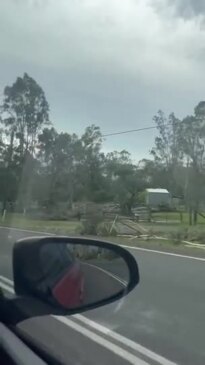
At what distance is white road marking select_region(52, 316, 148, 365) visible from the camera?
5512mm

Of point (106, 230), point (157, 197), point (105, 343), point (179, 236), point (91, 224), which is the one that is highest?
point (157, 197)

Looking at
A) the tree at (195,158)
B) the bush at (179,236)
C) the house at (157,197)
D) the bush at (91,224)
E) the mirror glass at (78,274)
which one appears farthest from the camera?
the house at (157,197)

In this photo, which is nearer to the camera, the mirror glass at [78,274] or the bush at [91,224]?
the mirror glass at [78,274]

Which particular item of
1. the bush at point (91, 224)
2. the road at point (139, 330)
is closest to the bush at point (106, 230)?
the bush at point (91, 224)

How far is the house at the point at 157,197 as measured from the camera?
7131cm

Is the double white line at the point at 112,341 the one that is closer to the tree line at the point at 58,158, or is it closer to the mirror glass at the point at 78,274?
the mirror glass at the point at 78,274

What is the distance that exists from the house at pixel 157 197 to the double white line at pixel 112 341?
63.6 metres

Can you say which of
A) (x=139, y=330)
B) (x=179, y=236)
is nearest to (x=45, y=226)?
(x=179, y=236)

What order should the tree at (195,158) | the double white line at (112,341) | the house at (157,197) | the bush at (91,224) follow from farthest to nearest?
the house at (157,197) → the tree at (195,158) → the bush at (91,224) → the double white line at (112,341)

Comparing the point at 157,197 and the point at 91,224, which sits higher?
the point at 157,197

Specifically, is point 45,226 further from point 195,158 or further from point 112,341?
point 112,341

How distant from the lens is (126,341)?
627cm

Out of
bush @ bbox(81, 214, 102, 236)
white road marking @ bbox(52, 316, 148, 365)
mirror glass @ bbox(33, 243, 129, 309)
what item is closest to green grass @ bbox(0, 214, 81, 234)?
bush @ bbox(81, 214, 102, 236)

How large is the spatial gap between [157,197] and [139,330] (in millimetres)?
66684
